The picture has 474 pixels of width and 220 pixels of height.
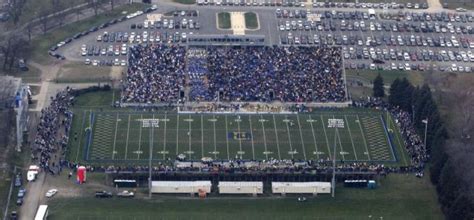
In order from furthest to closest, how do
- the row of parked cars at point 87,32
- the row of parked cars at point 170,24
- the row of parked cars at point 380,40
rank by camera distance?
the row of parked cars at point 170,24, the row of parked cars at point 380,40, the row of parked cars at point 87,32

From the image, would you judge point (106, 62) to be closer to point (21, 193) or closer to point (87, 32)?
point (87, 32)

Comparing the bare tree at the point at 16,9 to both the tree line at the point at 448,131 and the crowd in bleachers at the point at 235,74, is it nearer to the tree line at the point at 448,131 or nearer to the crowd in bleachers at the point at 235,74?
the crowd in bleachers at the point at 235,74

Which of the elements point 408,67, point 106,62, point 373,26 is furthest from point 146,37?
point 408,67

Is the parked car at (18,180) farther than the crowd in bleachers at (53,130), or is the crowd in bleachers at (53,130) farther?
the crowd in bleachers at (53,130)

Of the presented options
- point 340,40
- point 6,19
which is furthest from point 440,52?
point 6,19

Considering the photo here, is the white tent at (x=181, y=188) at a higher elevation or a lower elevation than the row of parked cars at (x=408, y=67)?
lower

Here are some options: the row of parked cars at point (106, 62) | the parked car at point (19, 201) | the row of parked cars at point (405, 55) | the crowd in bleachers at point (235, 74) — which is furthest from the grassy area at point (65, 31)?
the parked car at point (19, 201)
